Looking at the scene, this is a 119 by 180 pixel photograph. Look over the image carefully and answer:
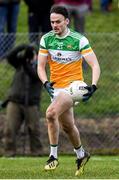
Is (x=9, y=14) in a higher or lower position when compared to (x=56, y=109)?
lower

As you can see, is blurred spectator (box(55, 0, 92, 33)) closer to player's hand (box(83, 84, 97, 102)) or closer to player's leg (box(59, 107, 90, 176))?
player's leg (box(59, 107, 90, 176))

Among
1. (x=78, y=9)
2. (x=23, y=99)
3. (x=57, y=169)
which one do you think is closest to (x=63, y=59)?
(x=57, y=169)

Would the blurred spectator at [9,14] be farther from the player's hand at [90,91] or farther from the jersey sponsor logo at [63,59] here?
the player's hand at [90,91]

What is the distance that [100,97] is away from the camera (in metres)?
17.5

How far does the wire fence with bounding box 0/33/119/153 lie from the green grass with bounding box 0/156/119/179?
1.04 m

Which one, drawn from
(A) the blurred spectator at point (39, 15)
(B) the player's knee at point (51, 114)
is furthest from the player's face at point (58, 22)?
(A) the blurred spectator at point (39, 15)

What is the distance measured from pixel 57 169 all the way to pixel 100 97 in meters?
4.69

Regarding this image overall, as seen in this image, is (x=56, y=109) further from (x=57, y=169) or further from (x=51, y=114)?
(x=57, y=169)

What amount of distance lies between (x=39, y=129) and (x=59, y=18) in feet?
16.0

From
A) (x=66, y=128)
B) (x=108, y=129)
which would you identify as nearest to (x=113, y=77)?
(x=108, y=129)

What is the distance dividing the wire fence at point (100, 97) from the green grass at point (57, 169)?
1038 mm

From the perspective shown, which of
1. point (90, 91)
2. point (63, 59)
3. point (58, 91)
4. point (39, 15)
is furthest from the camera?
point (39, 15)

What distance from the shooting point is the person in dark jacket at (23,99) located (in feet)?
54.1

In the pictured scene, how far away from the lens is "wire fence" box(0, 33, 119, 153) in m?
17.2
